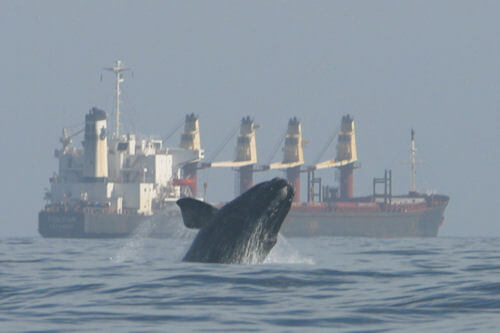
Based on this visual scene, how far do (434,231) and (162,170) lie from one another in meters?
46.4

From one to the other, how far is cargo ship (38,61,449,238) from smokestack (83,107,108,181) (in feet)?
0.34

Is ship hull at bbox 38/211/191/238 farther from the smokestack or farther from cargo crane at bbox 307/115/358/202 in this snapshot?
cargo crane at bbox 307/115/358/202

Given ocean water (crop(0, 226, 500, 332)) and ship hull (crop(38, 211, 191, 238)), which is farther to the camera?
ship hull (crop(38, 211, 191, 238))

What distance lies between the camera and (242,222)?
19375 mm

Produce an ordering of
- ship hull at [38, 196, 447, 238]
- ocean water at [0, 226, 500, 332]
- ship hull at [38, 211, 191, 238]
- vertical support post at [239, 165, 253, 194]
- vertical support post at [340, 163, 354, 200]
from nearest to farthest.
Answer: ocean water at [0, 226, 500, 332]
ship hull at [38, 211, 191, 238]
ship hull at [38, 196, 447, 238]
vertical support post at [239, 165, 253, 194]
vertical support post at [340, 163, 354, 200]

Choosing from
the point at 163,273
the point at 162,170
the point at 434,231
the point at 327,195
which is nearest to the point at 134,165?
the point at 162,170

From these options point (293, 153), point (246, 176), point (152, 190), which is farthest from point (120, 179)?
A: point (293, 153)

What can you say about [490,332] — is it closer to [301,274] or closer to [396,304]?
[396,304]

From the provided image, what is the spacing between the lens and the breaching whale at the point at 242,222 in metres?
19.2

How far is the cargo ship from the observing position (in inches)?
4943

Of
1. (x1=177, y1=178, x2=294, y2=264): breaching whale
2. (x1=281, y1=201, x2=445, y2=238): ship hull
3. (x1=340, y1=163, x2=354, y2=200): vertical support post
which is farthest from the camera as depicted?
(x1=340, y1=163, x2=354, y2=200): vertical support post

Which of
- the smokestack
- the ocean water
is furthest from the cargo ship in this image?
the ocean water

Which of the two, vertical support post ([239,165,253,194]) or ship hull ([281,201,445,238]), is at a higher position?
vertical support post ([239,165,253,194])

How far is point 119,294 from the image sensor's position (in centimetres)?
1777
